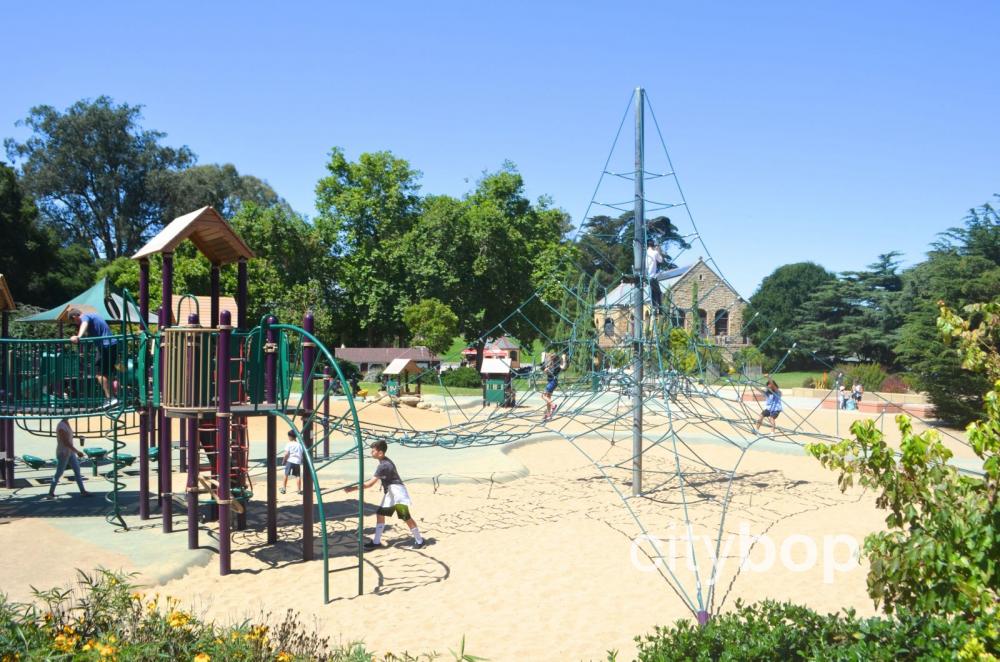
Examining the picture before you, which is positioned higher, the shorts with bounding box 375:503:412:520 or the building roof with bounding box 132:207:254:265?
the building roof with bounding box 132:207:254:265

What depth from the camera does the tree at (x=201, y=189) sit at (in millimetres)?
61625

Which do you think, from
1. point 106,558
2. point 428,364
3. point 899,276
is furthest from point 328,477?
point 899,276

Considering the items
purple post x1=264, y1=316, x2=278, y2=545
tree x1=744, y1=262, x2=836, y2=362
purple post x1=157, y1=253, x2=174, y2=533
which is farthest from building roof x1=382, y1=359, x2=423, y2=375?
tree x1=744, y1=262, x2=836, y2=362

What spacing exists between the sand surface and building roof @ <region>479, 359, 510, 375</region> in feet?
53.4

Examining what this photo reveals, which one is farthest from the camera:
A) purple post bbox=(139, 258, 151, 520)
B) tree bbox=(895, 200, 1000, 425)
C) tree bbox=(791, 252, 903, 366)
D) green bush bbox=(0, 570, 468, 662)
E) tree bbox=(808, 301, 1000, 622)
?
tree bbox=(791, 252, 903, 366)

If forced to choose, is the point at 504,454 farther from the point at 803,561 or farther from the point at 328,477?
the point at 803,561

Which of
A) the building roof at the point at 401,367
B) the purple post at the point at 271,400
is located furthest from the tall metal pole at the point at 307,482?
the building roof at the point at 401,367

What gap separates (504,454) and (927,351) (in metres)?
16.1

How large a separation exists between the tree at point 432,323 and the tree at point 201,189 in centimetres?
2551

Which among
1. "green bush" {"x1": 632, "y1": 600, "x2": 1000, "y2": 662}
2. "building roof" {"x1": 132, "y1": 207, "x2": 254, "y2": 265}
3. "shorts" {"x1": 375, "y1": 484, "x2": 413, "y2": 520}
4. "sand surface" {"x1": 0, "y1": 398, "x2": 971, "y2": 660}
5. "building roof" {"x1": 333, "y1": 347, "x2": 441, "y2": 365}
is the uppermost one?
"building roof" {"x1": 132, "y1": 207, "x2": 254, "y2": 265}

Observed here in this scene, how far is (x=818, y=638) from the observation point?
14.8 ft

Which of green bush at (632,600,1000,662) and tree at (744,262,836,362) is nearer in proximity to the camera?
green bush at (632,600,1000,662)

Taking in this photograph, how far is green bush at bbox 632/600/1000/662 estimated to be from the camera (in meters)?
4.00

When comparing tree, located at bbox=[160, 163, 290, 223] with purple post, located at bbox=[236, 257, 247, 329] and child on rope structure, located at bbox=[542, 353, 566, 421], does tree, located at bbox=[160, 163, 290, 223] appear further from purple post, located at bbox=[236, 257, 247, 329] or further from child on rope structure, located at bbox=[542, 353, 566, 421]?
purple post, located at bbox=[236, 257, 247, 329]
